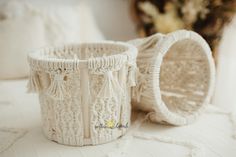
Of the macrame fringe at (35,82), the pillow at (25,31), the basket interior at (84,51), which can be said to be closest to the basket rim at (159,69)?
the basket interior at (84,51)

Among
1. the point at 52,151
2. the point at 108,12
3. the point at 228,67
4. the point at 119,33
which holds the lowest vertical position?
the point at 52,151

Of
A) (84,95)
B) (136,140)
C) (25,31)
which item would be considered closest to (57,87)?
(84,95)

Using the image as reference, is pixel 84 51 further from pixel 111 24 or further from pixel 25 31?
pixel 111 24

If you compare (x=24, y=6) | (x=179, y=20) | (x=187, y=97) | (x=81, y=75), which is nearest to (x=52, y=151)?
(x=81, y=75)

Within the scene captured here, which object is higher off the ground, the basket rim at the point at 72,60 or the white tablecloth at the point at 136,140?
the basket rim at the point at 72,60

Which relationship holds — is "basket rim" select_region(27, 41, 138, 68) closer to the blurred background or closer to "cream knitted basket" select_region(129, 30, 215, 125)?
"cream knitted basket" select_region(129, 30, 215, 125)

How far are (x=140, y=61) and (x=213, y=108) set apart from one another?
1.01ft

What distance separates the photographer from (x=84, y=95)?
0.73m

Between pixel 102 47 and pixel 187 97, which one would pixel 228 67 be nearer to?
pixel 187 97

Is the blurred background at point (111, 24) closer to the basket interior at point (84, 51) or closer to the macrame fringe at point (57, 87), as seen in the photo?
the basket interior at point (84, 51)

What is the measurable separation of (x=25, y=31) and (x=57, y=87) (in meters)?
0.62

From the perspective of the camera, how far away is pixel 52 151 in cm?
75

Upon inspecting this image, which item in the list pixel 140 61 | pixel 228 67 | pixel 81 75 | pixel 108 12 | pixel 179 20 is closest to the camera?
pixel 81 75

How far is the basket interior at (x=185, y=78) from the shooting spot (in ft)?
3.05
